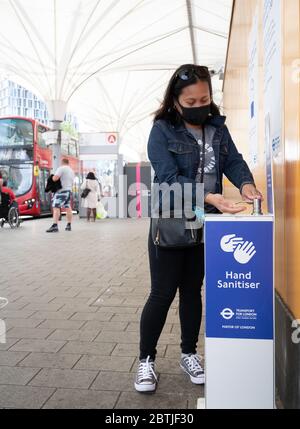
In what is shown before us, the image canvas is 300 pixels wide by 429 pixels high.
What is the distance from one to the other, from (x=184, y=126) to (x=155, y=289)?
907 millimetres

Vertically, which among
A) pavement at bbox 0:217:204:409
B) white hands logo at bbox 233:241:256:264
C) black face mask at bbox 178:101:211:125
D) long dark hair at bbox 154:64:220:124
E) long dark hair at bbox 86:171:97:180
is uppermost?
long dark hair at bbox 86:171:97:180

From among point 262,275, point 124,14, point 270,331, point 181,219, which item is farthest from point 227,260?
point 124,14

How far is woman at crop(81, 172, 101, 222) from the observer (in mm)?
16922

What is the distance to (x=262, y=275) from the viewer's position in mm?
2047

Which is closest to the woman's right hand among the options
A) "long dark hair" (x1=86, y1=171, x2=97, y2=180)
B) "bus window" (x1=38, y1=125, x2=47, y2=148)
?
"long dark hair" (x1=86, y1=171, x2=97, y2=180)

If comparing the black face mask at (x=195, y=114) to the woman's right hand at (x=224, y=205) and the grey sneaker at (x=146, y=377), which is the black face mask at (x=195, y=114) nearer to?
the woman's right hand at (x=224, y=205)

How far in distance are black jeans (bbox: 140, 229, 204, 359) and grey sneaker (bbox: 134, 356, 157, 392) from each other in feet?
0.14

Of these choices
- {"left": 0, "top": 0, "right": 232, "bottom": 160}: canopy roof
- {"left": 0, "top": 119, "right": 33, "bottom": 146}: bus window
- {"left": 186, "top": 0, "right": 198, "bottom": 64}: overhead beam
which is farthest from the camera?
{"left": 186, "top": 0, "right": 198, "bottom": 64}: overhead beam

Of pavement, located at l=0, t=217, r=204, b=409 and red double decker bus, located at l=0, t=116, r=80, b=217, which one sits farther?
red double decker bus, located at l=0, t=116, r=80, b=217

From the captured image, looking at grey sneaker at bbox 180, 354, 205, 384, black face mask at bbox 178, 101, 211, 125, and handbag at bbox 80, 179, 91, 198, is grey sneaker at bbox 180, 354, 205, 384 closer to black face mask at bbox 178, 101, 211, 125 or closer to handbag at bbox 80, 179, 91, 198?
black face mask at bbox 178, 101, 211, 125

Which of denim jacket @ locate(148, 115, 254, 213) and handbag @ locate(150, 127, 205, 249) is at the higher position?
denim jacket @ locate(148, 115, 254, 213)

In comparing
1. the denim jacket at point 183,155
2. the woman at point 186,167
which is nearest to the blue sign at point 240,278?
the woman at point 186,167

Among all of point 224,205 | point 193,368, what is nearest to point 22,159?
point 193,368
